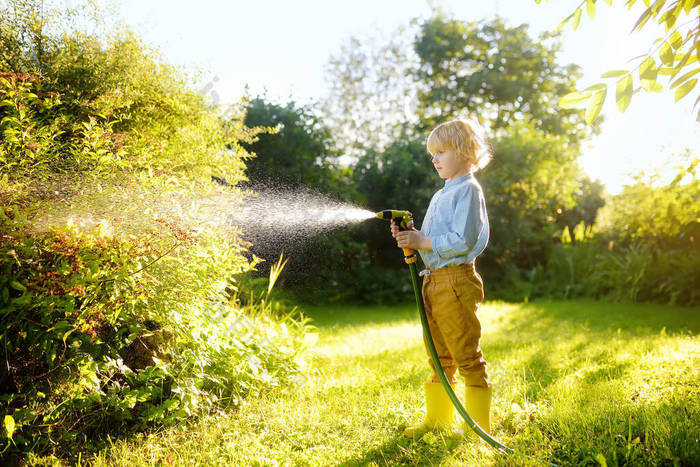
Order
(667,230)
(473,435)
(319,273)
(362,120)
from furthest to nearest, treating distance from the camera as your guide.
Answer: (362,120) < (319,273) < (667,230) < (473,435)

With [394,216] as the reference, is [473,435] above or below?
below

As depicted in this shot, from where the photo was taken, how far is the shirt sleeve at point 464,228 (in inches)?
99.3

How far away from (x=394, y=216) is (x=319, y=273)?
5.30 meters

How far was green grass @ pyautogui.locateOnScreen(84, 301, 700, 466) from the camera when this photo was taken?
238 cm

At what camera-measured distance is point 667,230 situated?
6863 millimetres

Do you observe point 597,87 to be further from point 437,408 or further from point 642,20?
point 437,408

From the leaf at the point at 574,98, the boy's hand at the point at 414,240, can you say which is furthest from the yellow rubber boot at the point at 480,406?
the leaf at the point at 574,98

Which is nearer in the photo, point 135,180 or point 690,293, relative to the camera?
point 135,180

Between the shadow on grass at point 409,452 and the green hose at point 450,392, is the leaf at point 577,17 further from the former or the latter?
the shadow on grass at point 409,452

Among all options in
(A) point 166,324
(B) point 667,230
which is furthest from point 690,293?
(A) point 166,324

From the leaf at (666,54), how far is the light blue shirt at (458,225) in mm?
958

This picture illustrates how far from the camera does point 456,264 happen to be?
2.62m

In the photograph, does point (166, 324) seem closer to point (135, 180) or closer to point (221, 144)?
point (135, 180)

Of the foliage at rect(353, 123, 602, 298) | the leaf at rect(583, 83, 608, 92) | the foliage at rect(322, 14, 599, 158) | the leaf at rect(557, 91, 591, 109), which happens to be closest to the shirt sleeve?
the leaf at rect(557, 91, 591, 109)
